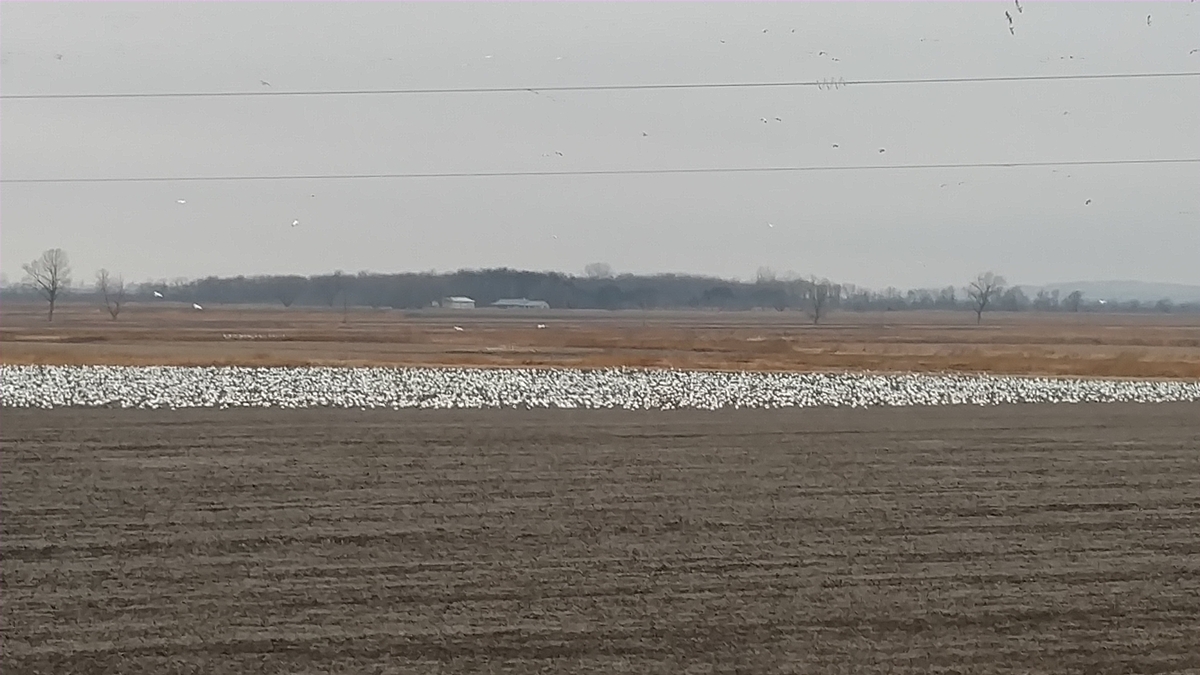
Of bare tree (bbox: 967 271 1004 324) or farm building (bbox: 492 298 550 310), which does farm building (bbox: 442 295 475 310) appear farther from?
bare tree (bbox: 967 271 1004 324)

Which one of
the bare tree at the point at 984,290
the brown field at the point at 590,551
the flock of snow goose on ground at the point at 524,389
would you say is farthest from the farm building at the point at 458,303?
the bare tree at the point at 984,290

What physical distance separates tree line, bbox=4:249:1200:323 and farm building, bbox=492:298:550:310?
1.1 inches

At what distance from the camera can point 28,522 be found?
3.49 metres

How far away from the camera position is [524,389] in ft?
22.0

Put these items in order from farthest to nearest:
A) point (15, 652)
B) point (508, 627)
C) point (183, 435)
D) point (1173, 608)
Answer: point (183, 435) → point (1173, 608) → point (508, 627) → point (15, 652)

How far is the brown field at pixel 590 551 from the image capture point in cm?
248

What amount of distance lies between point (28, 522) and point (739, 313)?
4358 mm

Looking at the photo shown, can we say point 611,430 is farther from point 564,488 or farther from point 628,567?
point 628,567

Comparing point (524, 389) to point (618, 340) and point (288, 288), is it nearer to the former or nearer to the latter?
point (618, 340)

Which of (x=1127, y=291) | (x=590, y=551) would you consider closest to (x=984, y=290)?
(x=1127, y=291)

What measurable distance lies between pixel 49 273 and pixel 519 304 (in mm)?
2849

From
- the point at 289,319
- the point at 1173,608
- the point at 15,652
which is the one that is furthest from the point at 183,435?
the point at 1173,608

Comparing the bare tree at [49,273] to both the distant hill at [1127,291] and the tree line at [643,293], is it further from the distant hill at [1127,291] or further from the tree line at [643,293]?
the distant hill at [1127,291]

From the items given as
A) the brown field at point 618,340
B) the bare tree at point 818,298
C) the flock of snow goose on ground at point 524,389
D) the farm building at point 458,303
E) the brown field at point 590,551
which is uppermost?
the bare tree at point 818,298
